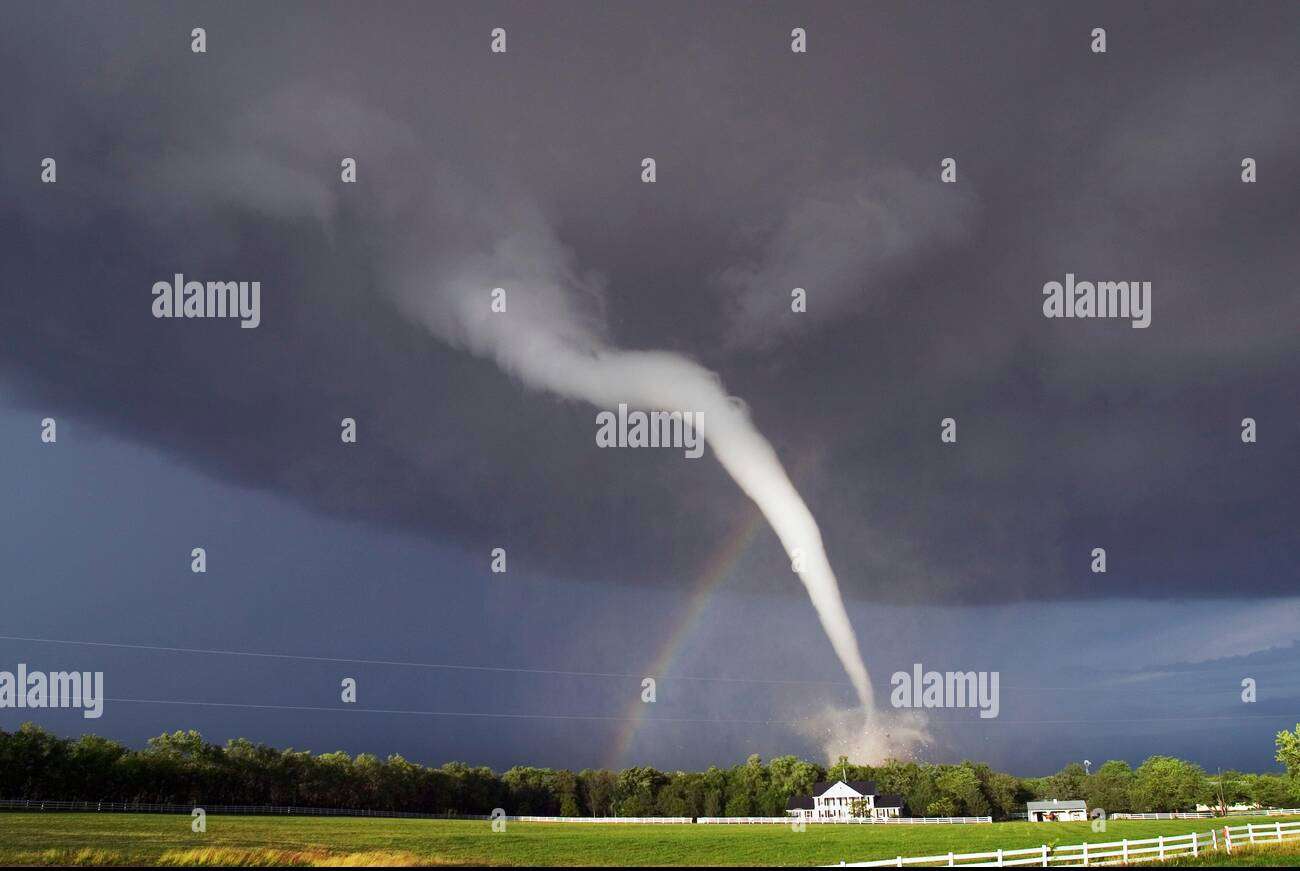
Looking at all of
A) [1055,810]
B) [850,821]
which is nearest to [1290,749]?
[1055,810]

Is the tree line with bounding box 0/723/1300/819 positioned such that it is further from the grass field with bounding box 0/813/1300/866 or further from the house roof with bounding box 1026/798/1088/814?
the grass field with bounding box 0/813/1300/866

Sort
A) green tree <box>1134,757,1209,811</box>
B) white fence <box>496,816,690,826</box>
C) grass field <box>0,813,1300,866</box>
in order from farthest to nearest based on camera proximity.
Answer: green tree <box>1134,757,1209,811</box>
white fence <box>496,816,690,826</box>
grass field <box>0,813,1300,866</box>

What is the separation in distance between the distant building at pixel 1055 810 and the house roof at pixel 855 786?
83.2 feet

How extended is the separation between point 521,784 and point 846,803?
5798 centimetres

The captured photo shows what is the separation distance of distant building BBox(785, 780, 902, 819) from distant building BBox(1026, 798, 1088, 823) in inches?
843

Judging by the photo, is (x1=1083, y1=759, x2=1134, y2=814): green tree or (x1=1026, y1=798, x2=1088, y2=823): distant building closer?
(x1=1026, y1=798, x2=1088, y2=823): distant building

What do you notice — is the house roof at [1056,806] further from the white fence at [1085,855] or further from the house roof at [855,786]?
the white fence at [1085,855]

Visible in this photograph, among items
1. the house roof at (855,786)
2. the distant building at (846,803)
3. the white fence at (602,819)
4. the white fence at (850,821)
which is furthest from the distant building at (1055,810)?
the white fence at (602,819)

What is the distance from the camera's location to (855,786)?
16788 cm

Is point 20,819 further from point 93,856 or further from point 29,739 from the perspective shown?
point 29,739

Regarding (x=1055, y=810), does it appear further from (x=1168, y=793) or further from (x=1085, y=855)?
(x=1085, y=855)

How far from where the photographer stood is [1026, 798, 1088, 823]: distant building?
13581cm

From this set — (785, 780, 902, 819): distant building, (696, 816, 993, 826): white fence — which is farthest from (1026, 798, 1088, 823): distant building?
(785, 780, 902, 819): distant building

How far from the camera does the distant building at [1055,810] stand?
135812 mm
